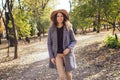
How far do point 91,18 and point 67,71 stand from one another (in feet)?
45.3

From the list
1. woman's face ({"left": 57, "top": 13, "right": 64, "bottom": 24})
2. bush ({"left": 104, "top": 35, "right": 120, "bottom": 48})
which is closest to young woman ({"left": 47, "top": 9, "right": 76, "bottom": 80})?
woman's face ({"left": 57, "top": 13, "right": 64, "bottom": 24})

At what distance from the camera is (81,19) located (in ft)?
66.1

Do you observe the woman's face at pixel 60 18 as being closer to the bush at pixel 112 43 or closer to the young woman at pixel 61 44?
the young woman at pixel 61 44

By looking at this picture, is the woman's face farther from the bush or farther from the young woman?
the bush

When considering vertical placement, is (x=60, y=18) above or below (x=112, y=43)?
above

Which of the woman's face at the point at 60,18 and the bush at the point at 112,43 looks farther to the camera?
the bush at the point at 112,43

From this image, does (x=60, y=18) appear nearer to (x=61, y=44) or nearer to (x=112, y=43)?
(x=61, y=44)

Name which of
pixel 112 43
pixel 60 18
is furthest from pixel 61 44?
pixel 112 43

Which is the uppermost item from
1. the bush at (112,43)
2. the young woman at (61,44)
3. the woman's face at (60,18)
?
the woman's face at (60,18)

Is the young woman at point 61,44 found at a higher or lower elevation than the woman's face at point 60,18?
lower

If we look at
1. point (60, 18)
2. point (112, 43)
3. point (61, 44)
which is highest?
point (60, 18)

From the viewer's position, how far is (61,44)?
22.7 ft

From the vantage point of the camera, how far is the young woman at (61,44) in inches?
270

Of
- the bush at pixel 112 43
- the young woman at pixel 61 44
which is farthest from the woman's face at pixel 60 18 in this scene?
the bush at pixel 112 43
